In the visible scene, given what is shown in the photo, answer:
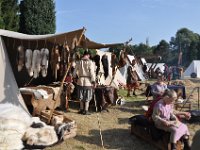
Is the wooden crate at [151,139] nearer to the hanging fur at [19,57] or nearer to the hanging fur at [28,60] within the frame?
the hanging fur at [28,60]

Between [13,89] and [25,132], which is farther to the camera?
[13,89]

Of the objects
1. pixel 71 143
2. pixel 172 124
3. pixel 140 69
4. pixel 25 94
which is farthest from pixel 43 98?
pixel 140 69

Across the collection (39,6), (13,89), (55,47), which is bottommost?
(13,89)

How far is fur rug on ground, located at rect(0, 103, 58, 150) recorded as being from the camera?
5.89 meters

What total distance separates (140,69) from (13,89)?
16.5 meters

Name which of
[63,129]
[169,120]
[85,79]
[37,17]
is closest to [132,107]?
[85,79]

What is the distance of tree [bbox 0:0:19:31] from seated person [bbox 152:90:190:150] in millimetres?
14076

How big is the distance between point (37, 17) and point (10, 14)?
1467 millimetres

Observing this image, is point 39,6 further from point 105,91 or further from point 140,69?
point 105,91

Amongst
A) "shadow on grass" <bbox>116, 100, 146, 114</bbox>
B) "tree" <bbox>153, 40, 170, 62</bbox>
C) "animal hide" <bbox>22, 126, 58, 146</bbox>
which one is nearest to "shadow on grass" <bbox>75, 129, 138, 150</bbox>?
"animal hide" <bbox>22, 126, 58, 146</bbox>

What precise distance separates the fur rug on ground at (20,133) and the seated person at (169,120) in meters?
1.85

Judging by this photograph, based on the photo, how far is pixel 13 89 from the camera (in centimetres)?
748

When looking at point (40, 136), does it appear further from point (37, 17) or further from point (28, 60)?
point (37, 17)

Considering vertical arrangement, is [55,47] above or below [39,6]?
below
